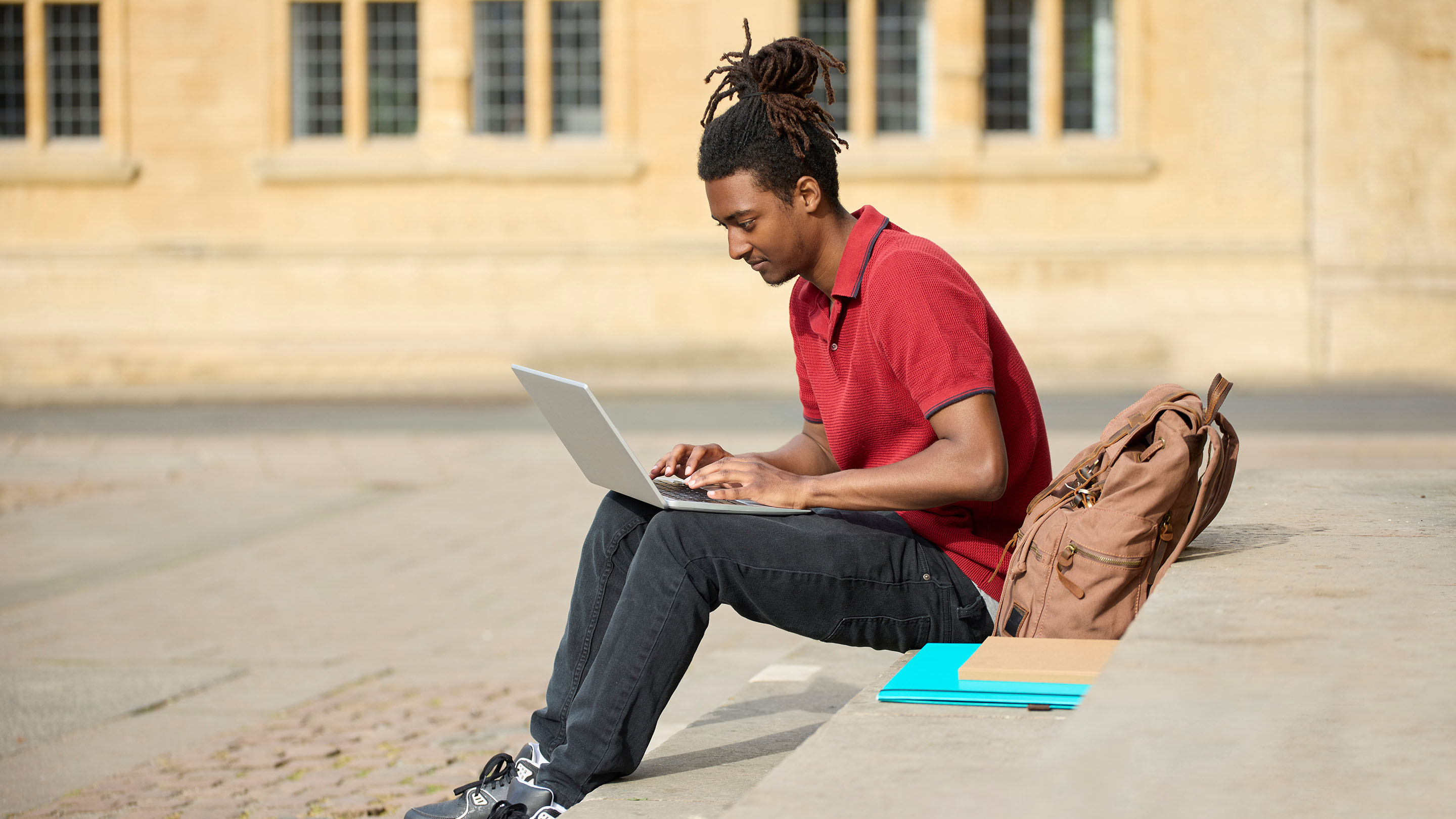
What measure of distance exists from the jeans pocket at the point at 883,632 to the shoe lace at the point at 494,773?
2.20 feet

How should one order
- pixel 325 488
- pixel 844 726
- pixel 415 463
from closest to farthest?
pixel 844 726 < pixel 325 488 < pixel 415 463

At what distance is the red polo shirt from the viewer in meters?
2.86

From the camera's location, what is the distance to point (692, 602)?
2.76 metres

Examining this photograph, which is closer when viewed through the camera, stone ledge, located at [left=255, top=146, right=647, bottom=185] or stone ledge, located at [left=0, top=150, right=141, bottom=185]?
stone ledge, located at [left=255, top=146, right=647, bottom=185]

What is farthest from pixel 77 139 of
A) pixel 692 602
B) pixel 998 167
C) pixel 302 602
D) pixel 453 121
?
pixel 692 602

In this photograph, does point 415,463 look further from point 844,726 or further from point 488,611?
point 844,726

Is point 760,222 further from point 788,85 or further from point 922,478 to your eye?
point 922,478

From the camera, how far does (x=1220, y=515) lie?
3691 millimetres

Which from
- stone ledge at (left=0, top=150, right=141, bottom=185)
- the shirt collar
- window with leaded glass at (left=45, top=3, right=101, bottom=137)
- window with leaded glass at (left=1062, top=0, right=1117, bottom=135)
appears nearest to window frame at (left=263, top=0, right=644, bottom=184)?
stone ledge at (left=0, top=150, right=141, bottom=185)

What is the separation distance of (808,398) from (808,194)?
1.82 feet

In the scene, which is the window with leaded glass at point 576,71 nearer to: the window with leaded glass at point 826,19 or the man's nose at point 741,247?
the window with leaded glass at point 826,19

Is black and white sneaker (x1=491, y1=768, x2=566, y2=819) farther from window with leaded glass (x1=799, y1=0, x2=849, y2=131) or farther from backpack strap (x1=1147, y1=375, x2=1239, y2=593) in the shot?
window with leaded glass (x1=799, y1=0, x2=849, y2=131)

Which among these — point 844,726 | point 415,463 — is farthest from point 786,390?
point 844,726

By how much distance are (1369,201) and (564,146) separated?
355 inches
